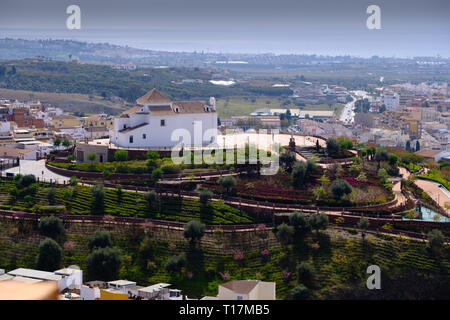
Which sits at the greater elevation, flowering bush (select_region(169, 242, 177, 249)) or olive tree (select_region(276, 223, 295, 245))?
olive tree (select_region(276, 223, 295, 245))

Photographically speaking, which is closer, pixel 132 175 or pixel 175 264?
pixel 175 264

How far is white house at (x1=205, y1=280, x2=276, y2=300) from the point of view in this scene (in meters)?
13.7

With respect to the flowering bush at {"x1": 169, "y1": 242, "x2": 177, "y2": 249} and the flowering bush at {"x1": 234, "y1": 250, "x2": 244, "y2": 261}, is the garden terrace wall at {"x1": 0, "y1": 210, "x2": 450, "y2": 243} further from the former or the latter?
the flowering bush at {"x1": 234, "y1": 250, "x2": 244, "y2": 261}

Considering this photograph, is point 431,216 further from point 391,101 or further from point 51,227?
point 391,101

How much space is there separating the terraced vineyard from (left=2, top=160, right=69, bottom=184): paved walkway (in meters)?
1.20

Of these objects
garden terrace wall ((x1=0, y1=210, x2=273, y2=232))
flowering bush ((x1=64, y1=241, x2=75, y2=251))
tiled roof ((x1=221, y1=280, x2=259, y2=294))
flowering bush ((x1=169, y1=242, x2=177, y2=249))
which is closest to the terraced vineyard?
garden terrace wall ((x1=0, y1=210, x2=273, y2=232))

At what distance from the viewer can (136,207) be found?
1925 cm

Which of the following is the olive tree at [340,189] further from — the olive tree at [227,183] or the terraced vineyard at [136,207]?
the olive tree at [227,183]

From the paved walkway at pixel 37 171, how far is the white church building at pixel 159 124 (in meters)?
2.58

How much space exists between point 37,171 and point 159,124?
14.4 ft

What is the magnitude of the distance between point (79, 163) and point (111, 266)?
23.4 ft

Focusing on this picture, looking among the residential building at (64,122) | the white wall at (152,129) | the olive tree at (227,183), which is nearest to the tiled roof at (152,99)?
the white wall at (152,129)

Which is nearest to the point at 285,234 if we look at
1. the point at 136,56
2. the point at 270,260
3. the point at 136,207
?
the point at 270,260
